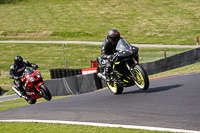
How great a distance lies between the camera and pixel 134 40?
43.3m

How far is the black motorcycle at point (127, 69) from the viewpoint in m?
8.69

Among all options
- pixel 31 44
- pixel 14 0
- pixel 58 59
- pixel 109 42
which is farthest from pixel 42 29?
pixel 109 42

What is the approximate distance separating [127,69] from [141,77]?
0.71 metres

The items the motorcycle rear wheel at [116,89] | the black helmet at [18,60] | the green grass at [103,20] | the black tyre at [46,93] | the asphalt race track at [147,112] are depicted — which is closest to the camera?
the asphalt race track at [147,112]

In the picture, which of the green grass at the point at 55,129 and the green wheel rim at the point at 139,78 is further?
the green wheel rim at the point at 139,78

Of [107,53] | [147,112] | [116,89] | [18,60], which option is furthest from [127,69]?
[18,60]

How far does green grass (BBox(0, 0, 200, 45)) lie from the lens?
44562mm

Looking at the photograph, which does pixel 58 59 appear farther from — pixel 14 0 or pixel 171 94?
pixel 14 0

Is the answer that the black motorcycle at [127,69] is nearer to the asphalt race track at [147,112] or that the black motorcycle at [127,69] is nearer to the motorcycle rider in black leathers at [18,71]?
the asphalt race track at [147,112]

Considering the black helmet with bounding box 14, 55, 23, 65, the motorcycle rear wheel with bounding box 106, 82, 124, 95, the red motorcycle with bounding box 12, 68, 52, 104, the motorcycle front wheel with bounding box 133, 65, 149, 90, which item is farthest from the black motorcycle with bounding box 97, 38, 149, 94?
the black helmet with bounding box 14, 55, 23, 65

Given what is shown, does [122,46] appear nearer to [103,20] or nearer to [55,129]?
[55,129]

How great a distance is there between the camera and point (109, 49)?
9.70 m

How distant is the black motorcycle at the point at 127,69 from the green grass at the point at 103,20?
31133mm

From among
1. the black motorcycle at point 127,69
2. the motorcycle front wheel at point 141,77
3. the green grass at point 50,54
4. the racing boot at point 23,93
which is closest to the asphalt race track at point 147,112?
the motorcycle front wheel at point 141,77
